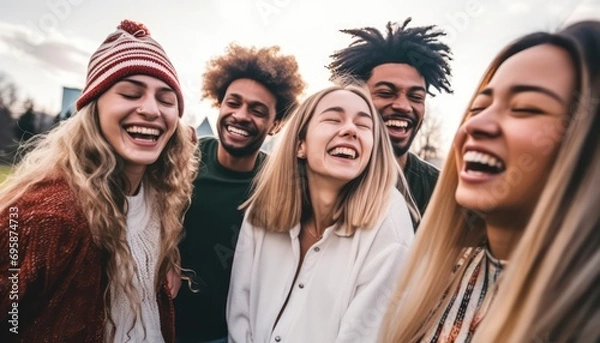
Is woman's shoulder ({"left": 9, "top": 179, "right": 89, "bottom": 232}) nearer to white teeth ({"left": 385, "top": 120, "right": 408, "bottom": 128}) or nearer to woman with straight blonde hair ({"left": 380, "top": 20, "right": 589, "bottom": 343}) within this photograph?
woman with straight blonde hair ({"left": 380, "top": 20, "right": 589, "bottom": 343})

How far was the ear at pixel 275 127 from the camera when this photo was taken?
340 centimetres

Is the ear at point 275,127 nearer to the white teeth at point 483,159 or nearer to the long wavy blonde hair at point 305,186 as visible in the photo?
the long wavy blonde hair at point 305,186

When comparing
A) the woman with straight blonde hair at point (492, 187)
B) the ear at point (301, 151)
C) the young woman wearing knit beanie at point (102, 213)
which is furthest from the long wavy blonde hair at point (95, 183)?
the woman with straight blonde hair at point (492, 187)

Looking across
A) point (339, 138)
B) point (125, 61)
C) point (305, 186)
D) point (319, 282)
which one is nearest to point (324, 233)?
point (319, 282)

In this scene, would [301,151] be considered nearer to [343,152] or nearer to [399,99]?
[343,152]

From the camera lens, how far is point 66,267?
160cm

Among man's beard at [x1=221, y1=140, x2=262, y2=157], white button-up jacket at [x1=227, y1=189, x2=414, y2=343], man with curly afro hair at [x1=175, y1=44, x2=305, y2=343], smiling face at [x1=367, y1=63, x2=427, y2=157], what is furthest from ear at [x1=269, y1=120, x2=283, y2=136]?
white button-up jacket at [x1=227, y1=189, x2=414, y2=343]

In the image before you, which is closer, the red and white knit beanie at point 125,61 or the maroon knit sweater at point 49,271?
the maroon knit sweater at point 49,271

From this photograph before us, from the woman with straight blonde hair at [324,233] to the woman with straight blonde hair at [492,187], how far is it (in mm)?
417

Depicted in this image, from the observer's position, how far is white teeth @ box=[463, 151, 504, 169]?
3.54ft

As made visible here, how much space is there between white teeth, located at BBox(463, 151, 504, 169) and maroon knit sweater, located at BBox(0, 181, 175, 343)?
1.55m

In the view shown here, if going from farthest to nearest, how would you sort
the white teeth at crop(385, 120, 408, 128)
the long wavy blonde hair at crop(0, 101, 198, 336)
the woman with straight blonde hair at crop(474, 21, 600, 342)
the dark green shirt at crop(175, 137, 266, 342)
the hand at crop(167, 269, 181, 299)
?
1. the white teeth at crop(385, 120, 408, 128)
2. the dark green shirt at crop(175, 137, 266, 342)
3. the hand at crop(167, 269, 181, 299)
4. the long wavy blonde hair at crop(0, 101, 198, 336)
5. the woman with straight blonde hair at crop(474, 21, 600, 342)

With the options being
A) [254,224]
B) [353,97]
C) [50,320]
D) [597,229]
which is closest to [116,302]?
[50,320]

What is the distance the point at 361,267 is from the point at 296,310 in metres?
0.41
